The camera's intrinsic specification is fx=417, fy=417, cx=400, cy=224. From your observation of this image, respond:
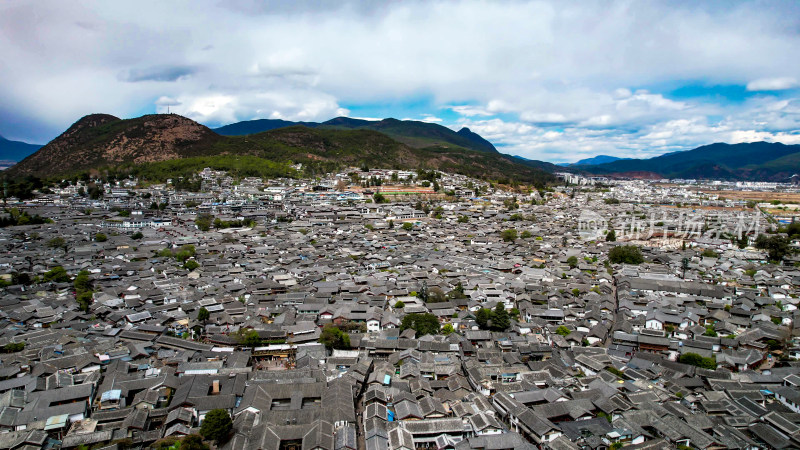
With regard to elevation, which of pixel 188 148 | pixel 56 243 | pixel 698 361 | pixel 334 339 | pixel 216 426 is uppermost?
pixel 188 148

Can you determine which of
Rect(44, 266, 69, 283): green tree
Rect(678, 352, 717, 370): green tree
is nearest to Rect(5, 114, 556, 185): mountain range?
Rect(44, 266, 69, 283): green tree

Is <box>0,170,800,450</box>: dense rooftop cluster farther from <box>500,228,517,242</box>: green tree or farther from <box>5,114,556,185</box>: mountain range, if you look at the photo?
<box>5,114,556,185</box>: mountain range

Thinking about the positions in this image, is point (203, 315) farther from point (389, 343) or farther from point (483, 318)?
point (483, 318)

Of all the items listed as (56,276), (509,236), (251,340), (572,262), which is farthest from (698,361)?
(56,276)

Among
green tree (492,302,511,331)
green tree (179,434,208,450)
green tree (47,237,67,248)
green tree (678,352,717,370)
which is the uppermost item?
green tree (47,237,67,248)

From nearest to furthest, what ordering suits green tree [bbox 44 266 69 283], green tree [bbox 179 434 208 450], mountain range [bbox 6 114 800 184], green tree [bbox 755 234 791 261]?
green tree [bbox 179 434 208 450]
green tree [bbox 44 266 69 283]
green tree [bbox 755 234 791 261]
mountain range [bbox 6 114 800 184]

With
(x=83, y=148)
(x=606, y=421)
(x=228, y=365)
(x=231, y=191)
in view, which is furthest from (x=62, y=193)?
(x=606, y=421)
